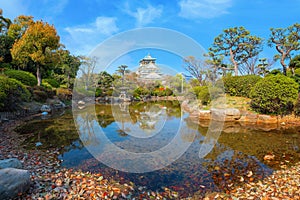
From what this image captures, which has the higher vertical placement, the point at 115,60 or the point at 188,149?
the point at 115,60

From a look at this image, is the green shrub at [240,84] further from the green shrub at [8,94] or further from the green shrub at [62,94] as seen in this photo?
the green shrub at [62,94]

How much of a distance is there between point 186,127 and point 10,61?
58.5 ft

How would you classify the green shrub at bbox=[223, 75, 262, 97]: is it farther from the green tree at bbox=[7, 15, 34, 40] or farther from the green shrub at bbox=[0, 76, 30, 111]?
the green tree at bbox=[7, 15, 34, 40]

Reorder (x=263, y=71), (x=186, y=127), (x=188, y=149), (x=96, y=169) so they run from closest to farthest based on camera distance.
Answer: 1. (x=96, y=169)
2. (x=188, y=149)
3. (x=186, y=127)
4. (x=263, y=71)

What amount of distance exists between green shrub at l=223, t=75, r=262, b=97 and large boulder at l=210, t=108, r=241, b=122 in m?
4.30

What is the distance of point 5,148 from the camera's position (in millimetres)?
3924

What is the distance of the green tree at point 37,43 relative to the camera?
532 inches

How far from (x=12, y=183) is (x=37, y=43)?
583 inches

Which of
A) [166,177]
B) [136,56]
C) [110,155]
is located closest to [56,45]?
[136,56]

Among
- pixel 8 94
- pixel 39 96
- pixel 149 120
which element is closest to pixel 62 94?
pixel 39 96

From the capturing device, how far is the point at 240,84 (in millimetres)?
12031

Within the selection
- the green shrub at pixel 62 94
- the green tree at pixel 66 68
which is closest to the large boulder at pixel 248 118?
→ the green shrub at pixel 62 94

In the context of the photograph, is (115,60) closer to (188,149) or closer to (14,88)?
(188,149)

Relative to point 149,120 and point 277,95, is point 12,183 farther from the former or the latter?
point 277,95
